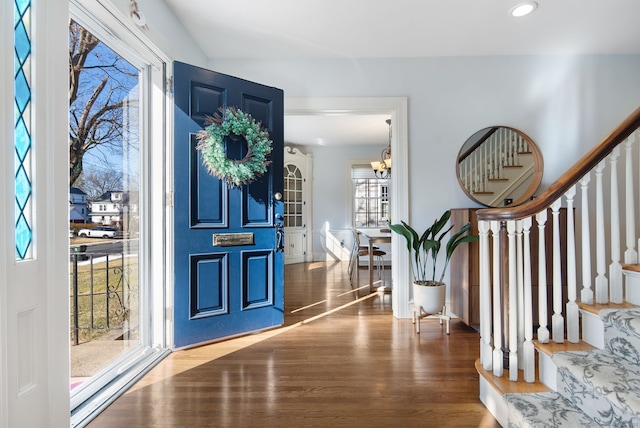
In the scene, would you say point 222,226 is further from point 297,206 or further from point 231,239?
point 297,206

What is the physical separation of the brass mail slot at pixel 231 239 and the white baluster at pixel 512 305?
1871mm

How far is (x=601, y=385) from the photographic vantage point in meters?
1.21

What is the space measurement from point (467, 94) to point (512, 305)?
2.22 m

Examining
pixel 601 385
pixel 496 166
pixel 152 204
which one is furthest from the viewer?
pixel 496 166

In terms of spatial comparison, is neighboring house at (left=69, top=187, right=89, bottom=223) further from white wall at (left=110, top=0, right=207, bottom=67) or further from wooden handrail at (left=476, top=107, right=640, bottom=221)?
wooden handrail at (left=476, top=107, right=640, bottom=221)

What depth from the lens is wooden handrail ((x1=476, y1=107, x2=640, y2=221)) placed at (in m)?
1.54

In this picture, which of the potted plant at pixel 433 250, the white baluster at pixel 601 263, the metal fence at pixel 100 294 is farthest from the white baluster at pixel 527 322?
the metal fence at pixel 100 294

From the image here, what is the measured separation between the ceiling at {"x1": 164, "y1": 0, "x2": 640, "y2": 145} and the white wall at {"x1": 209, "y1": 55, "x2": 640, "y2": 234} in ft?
0.32

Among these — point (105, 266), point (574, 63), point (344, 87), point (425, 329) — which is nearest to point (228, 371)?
point (105, 266)

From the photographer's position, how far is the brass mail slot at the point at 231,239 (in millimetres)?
2425

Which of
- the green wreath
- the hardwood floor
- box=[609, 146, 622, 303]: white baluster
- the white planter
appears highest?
the green wreath

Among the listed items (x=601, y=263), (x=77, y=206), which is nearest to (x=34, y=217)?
(x=77, y=206)

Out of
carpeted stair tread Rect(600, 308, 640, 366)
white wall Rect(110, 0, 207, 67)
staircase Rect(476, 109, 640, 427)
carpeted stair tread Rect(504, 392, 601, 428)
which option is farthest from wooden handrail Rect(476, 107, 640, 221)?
white wall Rect(110, 0, 207, 67)

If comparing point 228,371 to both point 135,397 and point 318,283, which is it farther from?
point 318,283
